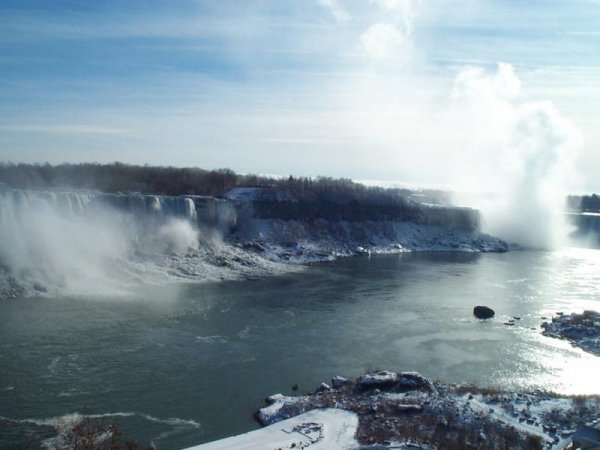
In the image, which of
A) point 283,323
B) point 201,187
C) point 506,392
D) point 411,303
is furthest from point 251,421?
point 201,187

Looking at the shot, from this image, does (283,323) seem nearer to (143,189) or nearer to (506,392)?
(506,392)

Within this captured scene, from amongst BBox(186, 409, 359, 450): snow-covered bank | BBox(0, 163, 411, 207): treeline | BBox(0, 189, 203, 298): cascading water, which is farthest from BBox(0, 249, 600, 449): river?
BBox(0, 163, 411, 207): treeline

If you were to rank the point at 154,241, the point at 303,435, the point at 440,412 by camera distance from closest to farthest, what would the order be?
the point at 303,435, the point at 440,412, the point at 154,241

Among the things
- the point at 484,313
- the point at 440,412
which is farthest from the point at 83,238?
the point at 440,412

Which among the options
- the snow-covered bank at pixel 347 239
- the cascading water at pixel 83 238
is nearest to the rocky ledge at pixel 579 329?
the cascading water at pixel 83 238

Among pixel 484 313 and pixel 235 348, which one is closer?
pixel 235 348

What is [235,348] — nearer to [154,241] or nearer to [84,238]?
[84,238]
